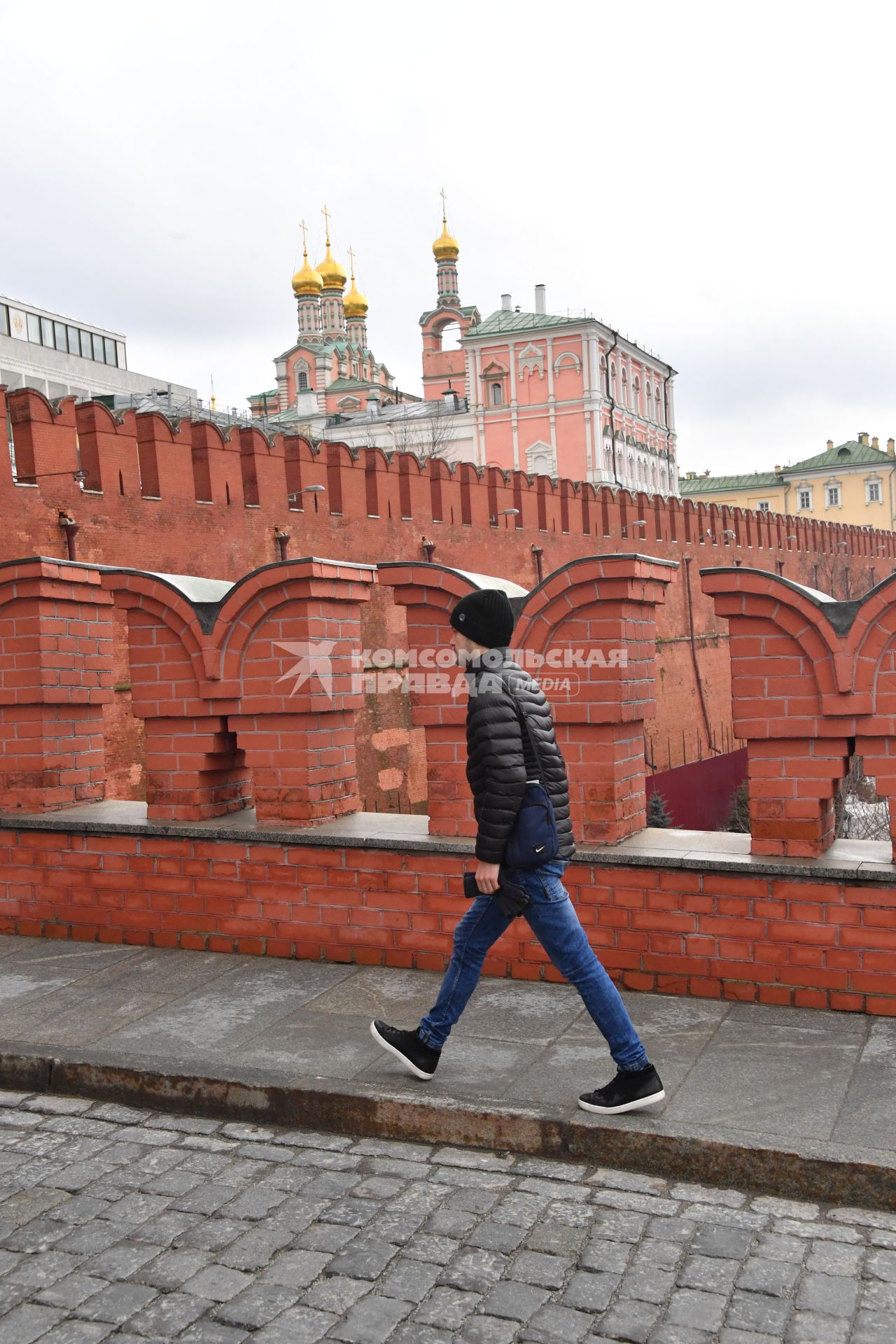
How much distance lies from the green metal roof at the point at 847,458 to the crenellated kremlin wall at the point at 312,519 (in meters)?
50.4

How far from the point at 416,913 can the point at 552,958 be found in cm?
132

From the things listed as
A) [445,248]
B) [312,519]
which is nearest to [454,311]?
[445,248]

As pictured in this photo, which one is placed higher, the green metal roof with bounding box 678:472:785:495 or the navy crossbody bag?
the green metal roof with bounding box 678:472:785:495

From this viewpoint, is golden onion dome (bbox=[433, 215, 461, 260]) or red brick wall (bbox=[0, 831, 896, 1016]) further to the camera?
golden onion dome (bbox=[433, 215, 461, 260])

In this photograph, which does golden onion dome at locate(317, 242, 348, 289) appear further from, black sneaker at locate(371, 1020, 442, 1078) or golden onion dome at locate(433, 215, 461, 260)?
black sneaker at locate(371, 1020, 442, 1078)

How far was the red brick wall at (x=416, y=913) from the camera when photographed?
423 centimetres

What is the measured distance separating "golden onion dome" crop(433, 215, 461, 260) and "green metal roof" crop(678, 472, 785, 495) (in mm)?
19389

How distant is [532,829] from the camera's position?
3627 millimetres

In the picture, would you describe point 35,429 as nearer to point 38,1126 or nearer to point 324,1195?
point 38,1126

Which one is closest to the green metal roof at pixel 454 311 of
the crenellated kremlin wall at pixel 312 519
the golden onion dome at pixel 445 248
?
the golden onion dome at pixel 445 248

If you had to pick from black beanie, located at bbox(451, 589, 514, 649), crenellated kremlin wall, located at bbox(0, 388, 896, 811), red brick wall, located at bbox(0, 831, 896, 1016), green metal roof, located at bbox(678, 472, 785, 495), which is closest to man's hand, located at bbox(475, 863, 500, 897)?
black beanie, located at bbox(451, 589, 514, 649)

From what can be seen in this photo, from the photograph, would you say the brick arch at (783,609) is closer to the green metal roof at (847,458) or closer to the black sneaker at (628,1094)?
the black sneaker at (628,1094)

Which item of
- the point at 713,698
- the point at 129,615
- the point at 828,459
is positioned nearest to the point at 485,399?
the point at 828,459

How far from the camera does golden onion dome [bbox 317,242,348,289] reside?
71562 mm
